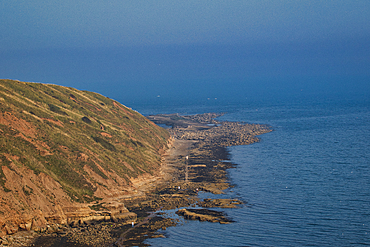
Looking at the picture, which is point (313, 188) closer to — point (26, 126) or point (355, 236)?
point (355, 236)

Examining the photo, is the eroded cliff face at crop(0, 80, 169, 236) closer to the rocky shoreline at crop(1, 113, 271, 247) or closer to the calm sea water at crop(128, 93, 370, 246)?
the rocky shoreline at crop(1, 113, 271, 247)

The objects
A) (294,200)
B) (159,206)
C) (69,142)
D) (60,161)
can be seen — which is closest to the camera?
(159,206)

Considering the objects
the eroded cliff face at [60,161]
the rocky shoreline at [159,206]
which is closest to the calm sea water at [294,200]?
the rocky shoreline at [159,206]

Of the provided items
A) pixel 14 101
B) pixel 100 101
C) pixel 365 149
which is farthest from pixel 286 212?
pixel 100 101

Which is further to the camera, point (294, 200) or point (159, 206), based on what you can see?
point (294, 200)

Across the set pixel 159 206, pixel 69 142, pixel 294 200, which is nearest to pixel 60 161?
pixel 69 142

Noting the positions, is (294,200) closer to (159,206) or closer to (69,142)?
(159,206)

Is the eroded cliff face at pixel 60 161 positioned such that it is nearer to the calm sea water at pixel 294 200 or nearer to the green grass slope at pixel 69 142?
the green grass slope at pixel 69 142
